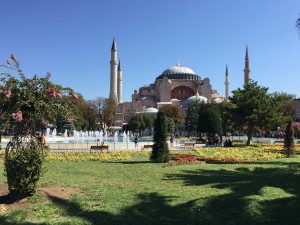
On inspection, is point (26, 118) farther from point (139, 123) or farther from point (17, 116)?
point (139, 123)

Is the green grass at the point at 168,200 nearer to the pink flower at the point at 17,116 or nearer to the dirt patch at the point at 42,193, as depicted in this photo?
the dirt patch at the point at 42,193

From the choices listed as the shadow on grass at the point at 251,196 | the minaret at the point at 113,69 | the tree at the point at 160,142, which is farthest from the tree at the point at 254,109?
the minaret at the point at 113,69

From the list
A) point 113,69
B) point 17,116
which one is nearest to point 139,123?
point 113,69

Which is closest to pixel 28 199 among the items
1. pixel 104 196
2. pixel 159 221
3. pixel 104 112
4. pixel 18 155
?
pixel 18 155

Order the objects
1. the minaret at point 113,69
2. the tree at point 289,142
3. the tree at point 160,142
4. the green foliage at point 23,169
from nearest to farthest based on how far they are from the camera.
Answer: the green foliage at point 23,169 < the tree at point 160,142 < the tree at point 289,142 < the minaret at point 113,69

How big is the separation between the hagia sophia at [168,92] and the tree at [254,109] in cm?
4757

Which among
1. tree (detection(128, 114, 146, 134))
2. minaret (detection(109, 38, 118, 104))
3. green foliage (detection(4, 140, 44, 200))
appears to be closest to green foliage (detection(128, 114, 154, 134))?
tree (detection(128, 114, 146, 134))

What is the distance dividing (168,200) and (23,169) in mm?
2895

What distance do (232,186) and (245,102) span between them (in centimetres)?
1931

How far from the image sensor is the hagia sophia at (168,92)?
8112cm

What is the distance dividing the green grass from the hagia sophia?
2594 inches

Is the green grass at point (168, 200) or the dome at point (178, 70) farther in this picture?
the dome at point (178, 70)

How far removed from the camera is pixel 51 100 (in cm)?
755

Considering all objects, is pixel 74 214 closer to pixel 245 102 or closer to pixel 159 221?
pixel 159 221
